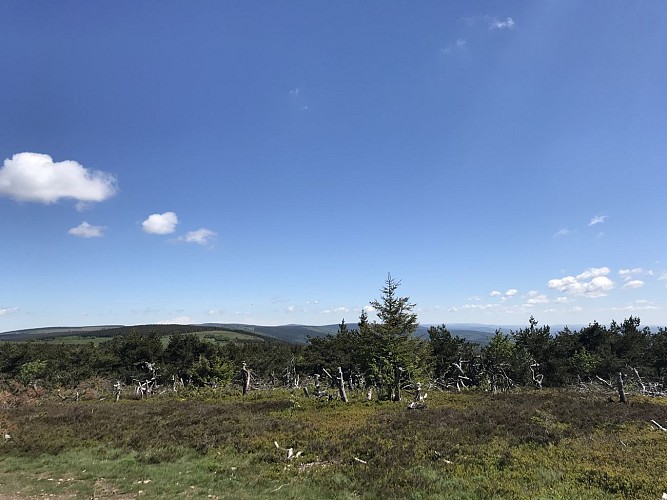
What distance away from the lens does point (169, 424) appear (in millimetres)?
24906

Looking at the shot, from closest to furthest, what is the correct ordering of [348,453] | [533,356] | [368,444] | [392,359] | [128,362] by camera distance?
1. [348,453]
2. [368,444]
3. [392,359]
4. [533,356]
5. [128,362]

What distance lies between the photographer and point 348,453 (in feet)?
57.6

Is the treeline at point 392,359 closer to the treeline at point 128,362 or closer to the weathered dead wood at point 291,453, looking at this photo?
the treeline at point 128,362

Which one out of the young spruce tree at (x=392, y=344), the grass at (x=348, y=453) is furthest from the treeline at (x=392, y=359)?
the grass at (x=348, y=453)

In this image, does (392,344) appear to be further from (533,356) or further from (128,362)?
(128,362)

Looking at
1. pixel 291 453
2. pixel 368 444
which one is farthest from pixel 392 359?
pixel 291 453

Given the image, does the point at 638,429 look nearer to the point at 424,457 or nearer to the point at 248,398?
the point at 424,457

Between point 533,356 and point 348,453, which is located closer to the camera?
point 348,453

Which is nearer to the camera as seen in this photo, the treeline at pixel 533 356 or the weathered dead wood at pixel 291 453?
the weathered dead wood at pixel 291 453

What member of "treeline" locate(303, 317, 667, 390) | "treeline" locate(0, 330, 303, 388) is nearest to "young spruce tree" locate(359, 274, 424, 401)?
"treeline" locate(303, 317, 667, 390)

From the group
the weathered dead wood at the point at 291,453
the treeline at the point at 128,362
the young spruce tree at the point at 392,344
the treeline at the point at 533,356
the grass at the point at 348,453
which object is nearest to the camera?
the grass at the point at 348,453

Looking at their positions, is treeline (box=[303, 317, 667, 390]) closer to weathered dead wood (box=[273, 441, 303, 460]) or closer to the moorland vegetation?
the moorland vegetation

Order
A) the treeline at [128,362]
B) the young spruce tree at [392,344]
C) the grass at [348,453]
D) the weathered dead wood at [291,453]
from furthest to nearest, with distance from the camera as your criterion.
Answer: the treeline at [128,362] → the young spruce tree at [392,344] → the weathered dead wood at [291,453] → the grass at [348,453]

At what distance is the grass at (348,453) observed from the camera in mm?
13250
